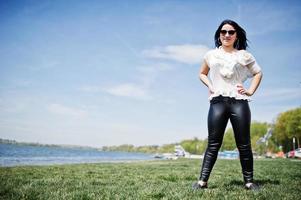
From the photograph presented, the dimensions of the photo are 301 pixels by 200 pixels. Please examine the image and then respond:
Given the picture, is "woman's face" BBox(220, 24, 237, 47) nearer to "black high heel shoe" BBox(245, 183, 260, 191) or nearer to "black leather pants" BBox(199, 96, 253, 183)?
"black leather pants" BBox(199, 96, 253, 183)

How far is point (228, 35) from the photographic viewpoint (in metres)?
6.27

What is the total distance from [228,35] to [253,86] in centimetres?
113

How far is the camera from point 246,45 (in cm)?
647

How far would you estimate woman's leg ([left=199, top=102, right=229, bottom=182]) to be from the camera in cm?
605

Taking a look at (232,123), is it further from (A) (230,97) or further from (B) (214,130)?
(A) (230,97)

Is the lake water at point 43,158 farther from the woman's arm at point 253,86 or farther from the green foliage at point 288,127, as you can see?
the green foliage at point 288,127

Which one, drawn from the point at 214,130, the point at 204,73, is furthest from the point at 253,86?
the point at 214,130

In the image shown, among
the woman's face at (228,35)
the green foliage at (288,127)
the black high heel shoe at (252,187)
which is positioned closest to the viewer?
the black high heel shoe at (252,187)

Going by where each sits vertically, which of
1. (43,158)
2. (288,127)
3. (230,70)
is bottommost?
(43,158)

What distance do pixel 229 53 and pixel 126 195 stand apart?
3389mm

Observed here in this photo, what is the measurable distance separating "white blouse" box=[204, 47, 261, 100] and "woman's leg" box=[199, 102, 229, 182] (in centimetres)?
28

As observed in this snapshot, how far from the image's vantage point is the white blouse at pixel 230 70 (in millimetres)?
6059

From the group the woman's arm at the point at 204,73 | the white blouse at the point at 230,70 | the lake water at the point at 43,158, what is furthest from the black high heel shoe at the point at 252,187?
the lake water at the point at 43,158

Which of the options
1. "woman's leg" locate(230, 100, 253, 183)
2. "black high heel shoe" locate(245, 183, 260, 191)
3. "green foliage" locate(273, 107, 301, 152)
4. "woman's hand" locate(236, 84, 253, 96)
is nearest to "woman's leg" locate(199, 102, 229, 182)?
"woman's leg" locate(230, 100, 253, 183)
